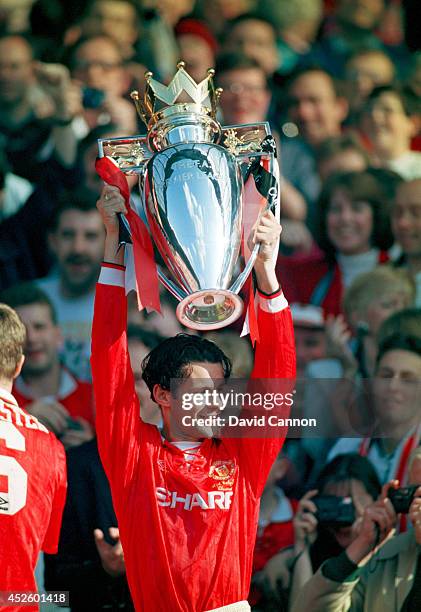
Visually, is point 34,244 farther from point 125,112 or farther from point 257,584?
point 257,584

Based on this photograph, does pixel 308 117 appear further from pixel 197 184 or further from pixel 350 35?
pixel 197 184

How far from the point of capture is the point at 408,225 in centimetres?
571

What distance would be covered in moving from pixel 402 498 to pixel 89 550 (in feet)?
3.97

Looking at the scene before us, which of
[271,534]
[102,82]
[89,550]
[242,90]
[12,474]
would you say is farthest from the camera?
[102,82]

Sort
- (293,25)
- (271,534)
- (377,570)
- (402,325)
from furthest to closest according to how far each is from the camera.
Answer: (293,25) → (402,325) → (271,534) → (377,570)

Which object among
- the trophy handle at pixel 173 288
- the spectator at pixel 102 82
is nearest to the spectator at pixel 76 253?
the spectator at pixel 102 82

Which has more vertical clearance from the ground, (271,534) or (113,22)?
(113,22)

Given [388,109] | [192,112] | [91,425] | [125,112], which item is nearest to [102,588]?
[91,425]

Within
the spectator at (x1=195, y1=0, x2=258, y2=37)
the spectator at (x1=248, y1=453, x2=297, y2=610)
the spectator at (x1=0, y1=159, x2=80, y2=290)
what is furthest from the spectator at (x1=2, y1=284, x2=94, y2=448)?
the spectator at (x1=195, y1=0, x2=258, y2=37)

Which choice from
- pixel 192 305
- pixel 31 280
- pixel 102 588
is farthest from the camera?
pixel 31 280

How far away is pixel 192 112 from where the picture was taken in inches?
138

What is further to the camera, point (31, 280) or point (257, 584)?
point (31, 280)

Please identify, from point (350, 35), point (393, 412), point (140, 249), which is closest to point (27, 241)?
point (393, 412)

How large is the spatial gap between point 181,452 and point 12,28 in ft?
12.8
